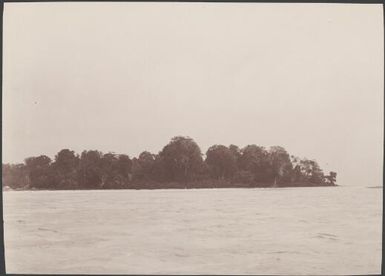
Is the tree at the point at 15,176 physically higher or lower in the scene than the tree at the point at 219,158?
lower

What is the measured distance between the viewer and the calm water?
6.21 feet

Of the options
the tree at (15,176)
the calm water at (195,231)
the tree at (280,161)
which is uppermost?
the tree at (280,161)

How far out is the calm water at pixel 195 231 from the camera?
1.89 metres

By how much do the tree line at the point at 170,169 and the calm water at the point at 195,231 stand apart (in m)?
0.04

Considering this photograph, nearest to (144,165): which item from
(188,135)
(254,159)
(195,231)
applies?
(188,135)

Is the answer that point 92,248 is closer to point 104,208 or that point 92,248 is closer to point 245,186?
point 104,208

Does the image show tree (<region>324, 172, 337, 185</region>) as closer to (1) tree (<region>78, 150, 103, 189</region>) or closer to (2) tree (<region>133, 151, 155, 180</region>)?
(2) tree (<region>133, 151, 155, 180</region>)

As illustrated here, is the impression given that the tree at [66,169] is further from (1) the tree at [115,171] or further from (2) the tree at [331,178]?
(2) the tree at [331,178]

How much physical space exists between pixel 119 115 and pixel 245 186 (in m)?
0.61

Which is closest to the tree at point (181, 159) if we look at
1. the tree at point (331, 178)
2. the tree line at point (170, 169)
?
the tree line at point (170, 169)

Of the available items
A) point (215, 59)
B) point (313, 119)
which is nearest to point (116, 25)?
point (215, 59)

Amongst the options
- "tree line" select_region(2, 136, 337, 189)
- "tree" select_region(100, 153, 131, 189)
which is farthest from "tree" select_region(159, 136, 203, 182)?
"tree" select_region(100, 153, 131, 189)

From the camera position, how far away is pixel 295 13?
193cm

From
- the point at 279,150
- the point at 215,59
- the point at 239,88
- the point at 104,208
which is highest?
the point at 215,59
